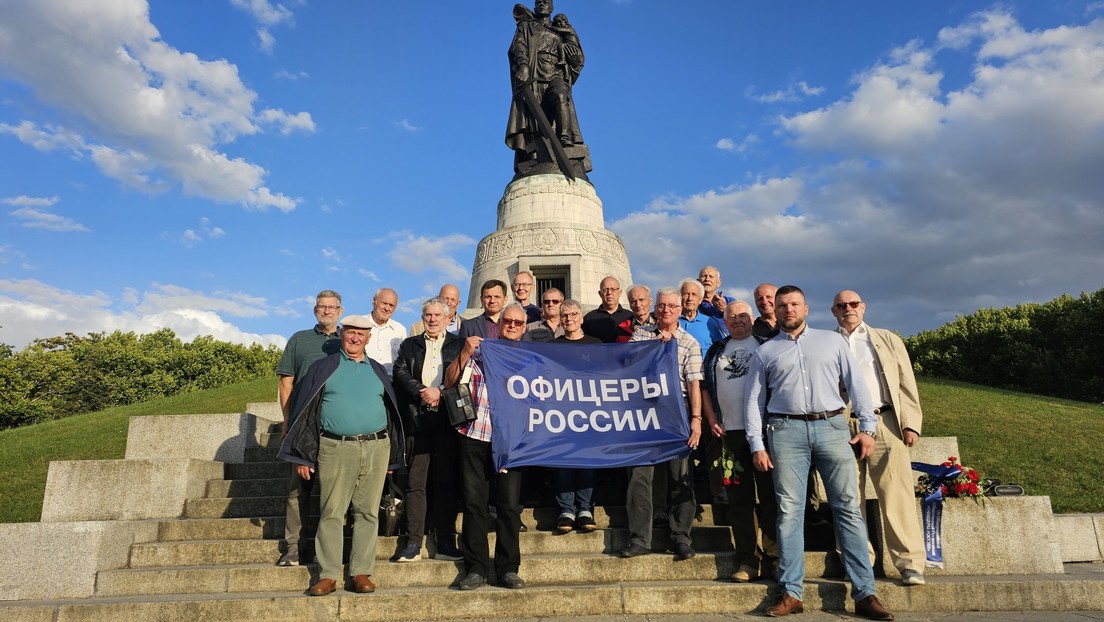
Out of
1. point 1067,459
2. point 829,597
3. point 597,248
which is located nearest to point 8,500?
point 829,597

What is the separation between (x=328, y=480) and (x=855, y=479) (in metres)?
4.44

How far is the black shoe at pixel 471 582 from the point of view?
Result: 5289mm

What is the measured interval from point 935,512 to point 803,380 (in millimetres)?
1899

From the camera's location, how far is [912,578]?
17.2 ft

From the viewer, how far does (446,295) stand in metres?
7.90

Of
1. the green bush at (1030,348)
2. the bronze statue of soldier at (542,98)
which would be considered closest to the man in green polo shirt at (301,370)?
the bronze statue of soldier at (542,98)

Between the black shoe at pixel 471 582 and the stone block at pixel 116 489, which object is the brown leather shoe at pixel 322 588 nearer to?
the black shoe at pixel 471 582

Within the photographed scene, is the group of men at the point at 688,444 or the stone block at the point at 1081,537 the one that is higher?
→ the group of men at the point at 688,444

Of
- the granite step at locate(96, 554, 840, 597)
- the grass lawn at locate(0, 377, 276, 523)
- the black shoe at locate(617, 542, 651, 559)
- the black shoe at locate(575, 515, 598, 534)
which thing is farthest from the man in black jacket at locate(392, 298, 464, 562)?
the grass lawn at locate(0, 377, 276, 523)

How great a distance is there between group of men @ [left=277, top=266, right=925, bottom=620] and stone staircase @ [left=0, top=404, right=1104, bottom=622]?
17 cm

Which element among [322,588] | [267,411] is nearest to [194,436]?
[267,411]

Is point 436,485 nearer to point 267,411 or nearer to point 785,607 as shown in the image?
point 785,607

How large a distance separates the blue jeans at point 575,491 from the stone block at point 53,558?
429 centimetres

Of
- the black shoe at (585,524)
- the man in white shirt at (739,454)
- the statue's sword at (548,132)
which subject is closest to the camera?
the man in white shirt at (739,454)
